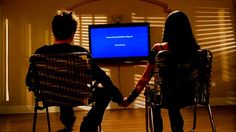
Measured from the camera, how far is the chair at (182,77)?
7.41 feet

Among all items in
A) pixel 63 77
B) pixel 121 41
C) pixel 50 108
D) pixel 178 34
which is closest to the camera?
pixel 63 77

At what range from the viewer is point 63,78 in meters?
2.23

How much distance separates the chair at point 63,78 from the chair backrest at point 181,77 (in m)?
0.50

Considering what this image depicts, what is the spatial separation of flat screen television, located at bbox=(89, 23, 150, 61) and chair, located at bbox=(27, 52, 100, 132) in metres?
3.13

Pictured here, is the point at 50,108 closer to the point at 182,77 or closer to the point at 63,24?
the point at 63,24

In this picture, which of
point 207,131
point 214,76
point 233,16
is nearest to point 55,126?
point 207,131

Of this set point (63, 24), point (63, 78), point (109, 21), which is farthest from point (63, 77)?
point (109, 21)

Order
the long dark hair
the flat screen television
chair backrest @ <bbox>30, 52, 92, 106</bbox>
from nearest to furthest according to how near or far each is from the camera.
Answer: chair backrest @ <bbox>30, 52, 92, 106</bbox>
the long dark hair
the flat screen television

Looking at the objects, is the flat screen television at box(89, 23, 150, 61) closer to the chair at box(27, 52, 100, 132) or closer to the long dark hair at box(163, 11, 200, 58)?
the long dark hair at box(163, 11, 200, 58)

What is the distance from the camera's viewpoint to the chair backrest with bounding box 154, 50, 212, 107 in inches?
88.9

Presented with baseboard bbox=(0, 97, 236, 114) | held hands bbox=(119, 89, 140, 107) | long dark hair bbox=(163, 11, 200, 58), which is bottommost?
baseboard bbox=(0, 97, 236, 114)

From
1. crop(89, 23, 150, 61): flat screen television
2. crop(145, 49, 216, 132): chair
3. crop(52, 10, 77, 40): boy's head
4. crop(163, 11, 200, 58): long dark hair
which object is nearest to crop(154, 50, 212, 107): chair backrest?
crop(145, 49, 216, 132): chair

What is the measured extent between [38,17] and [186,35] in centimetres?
363

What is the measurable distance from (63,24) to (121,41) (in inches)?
117
